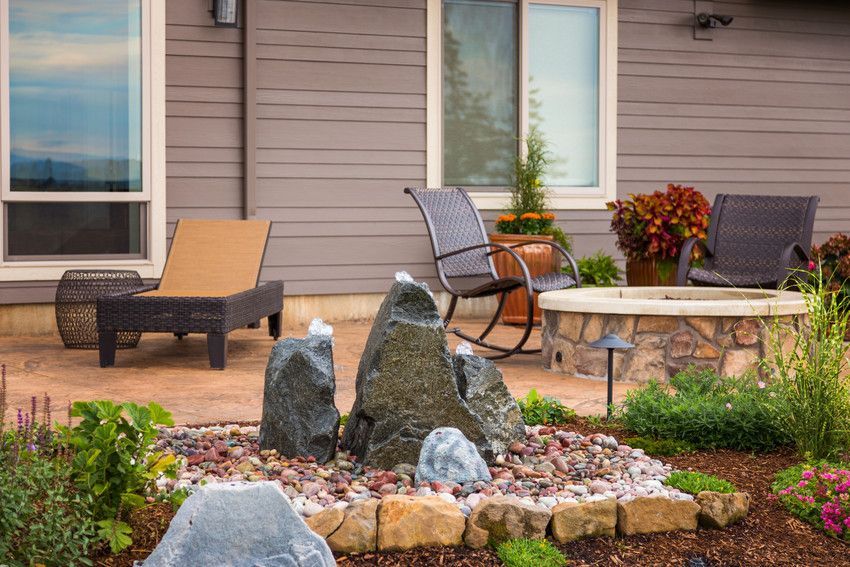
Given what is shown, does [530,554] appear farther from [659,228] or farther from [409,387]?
[659,228]

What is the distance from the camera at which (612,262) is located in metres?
A: 8.78

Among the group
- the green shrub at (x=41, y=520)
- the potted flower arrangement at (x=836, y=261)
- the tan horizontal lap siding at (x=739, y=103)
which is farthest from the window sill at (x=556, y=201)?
the green shrub at (x=41, y=520)

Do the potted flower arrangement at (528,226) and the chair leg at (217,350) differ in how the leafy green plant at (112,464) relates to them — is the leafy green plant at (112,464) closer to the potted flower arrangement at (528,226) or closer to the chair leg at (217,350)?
the chair leg at (217,350)

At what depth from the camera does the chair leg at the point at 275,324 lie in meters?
7.38

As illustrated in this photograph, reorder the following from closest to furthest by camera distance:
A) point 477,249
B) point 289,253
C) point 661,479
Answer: point 661,479, point 477,249, point 289,253

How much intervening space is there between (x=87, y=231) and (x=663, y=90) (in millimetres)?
4868

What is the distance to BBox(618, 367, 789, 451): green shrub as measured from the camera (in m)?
3.90

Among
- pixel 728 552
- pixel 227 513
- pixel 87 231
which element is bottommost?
pixel 728 552

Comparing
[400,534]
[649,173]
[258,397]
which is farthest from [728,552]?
[649,173]

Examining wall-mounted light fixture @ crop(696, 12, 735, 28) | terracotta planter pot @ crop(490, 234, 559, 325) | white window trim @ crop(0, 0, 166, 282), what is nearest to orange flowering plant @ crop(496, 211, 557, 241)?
terracotta planter pot @ crop(490, 234, 559, 325)

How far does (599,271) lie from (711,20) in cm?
255

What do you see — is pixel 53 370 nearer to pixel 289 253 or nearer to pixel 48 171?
pixel 48 171

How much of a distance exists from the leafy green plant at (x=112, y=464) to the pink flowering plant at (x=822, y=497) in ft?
5.85

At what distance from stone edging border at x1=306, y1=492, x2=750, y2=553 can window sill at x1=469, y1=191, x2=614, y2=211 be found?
5799 millimetres
